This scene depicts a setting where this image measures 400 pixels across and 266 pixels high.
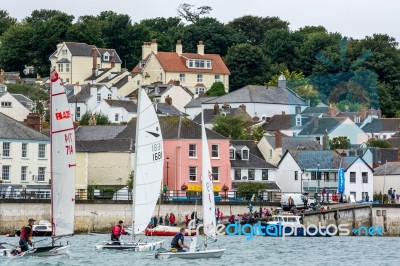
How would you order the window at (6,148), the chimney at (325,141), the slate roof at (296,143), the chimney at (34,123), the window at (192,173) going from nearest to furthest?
the window at (6,148) → the chimney at (34,123) → the window at (192,173) → the slate roof at (296,143) → the chimney at (325,141)

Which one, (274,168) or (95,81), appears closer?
(274,168)

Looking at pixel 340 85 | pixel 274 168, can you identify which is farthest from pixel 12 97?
pixel 340 85

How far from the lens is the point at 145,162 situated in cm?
7844

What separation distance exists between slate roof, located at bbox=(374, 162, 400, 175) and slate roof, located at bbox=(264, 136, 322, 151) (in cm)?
663

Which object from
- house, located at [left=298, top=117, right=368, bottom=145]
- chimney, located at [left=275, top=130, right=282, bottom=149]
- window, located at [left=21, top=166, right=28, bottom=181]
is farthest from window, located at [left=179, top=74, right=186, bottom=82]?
window, located at [left=21, top=166, right=28, bottom=181]

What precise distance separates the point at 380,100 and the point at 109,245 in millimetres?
117595

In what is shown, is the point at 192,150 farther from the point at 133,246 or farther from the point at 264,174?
the point at 133,246

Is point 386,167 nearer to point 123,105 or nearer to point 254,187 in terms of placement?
point 254,187

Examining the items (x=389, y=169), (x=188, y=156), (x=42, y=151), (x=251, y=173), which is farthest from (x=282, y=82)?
(x=42, y=151)

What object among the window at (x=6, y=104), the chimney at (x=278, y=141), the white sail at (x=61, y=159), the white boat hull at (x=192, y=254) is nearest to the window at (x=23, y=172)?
the chimney at (x=278, y=141)

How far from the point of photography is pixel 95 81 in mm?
188375

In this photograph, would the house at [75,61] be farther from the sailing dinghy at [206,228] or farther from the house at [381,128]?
the sailing dinghy at [206,228]

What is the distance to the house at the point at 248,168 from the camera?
414 ft

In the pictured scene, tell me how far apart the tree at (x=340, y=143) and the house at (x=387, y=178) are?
44.5 ft
